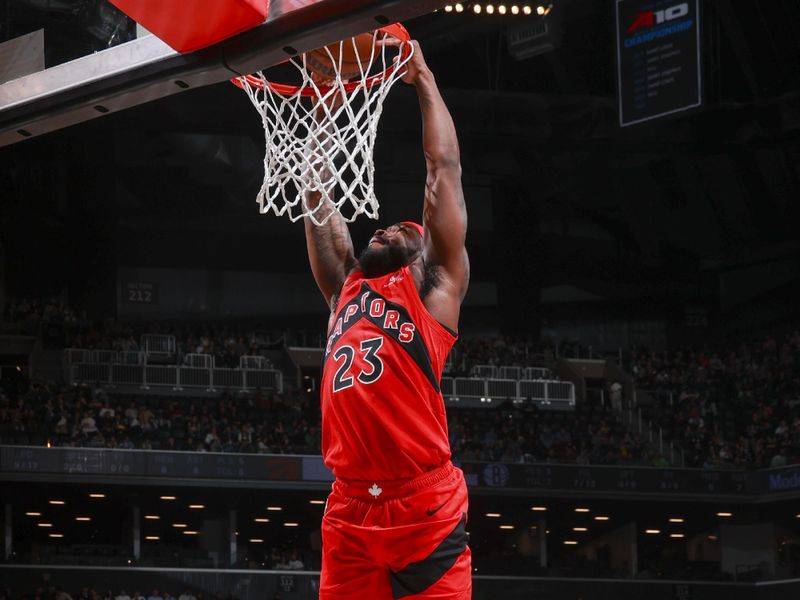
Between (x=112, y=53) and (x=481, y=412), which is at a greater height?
(x=112, y=53)

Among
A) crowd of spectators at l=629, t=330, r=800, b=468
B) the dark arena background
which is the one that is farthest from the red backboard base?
crowd of spectators at l=629, t=330, r=800, b=468

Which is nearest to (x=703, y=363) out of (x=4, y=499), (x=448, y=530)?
(x=4, y=499)

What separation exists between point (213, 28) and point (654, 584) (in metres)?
19.4

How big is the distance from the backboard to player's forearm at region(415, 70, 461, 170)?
0.62m

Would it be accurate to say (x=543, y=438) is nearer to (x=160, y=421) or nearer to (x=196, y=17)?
(x=160, y=421)

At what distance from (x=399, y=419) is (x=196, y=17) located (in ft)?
5.43

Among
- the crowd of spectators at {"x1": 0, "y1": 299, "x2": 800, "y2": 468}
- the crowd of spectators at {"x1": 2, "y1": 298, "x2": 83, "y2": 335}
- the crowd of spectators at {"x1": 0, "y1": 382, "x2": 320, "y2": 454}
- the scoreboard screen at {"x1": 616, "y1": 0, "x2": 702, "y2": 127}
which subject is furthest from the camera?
the crowd of spectators at {"x1": 2, "y1": 298, "x2": 83, "y2": 335}

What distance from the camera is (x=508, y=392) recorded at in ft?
86.6

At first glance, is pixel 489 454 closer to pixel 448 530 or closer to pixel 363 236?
pixel 363 236

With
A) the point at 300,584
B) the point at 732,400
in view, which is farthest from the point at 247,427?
the point at 732,400

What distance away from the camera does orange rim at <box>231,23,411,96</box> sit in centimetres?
494

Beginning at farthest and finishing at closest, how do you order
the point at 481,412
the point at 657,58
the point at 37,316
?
the point at 37,316 < the point at 481,412 < the point at 657,58

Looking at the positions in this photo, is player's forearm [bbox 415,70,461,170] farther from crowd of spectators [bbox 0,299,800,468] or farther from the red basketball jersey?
crowd of spectators [bbox 0,299,800,468]

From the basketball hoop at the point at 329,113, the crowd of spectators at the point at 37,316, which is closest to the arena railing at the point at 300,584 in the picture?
the crowd of spectators at the point at 37,316
